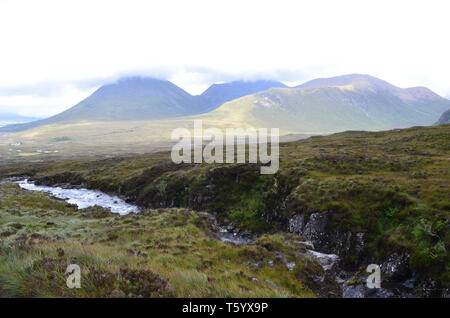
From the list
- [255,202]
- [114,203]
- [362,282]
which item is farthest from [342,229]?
[114,203]

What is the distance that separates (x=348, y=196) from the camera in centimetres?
2228

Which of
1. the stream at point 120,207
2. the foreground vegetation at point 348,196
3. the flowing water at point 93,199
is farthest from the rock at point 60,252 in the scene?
the flowing water at point 93,199

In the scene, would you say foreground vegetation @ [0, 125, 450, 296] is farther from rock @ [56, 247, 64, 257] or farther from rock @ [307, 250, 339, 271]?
rock @ [307, 250, 339, 271]

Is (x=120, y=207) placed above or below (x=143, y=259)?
below

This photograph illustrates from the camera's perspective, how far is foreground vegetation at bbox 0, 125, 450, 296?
14734 millimetres

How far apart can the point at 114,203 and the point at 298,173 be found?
29092mm

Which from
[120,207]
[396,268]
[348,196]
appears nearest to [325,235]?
[348,196]

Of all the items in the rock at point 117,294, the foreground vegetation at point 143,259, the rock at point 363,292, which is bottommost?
the rock at point 363,292

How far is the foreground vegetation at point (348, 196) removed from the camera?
14734mm

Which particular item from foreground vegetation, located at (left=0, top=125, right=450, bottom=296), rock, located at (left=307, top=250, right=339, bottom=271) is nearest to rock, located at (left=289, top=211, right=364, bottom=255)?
foreground vegetation, located at (left=0, top=125, right=450, bottom=296)

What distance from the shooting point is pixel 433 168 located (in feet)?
88.9

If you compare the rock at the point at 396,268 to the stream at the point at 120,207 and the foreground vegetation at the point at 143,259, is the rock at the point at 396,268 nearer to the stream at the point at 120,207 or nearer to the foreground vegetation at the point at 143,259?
the stream at the point at 120,207

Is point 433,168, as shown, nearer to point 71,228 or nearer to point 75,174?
point 71,228

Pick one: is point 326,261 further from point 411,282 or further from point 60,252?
point 60,252
